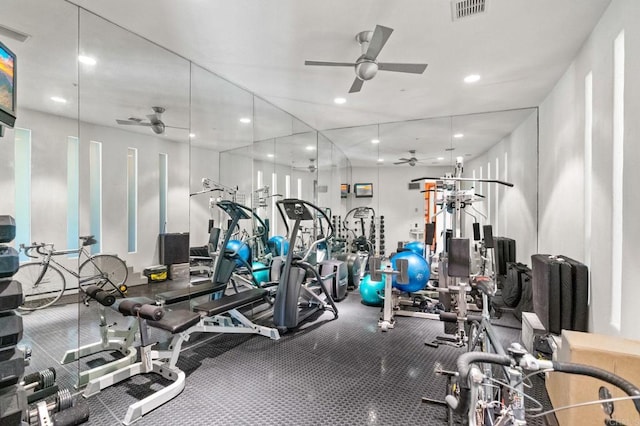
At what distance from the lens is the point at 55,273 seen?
3.08 metres

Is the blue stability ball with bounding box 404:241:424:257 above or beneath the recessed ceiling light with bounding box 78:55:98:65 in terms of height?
beneath

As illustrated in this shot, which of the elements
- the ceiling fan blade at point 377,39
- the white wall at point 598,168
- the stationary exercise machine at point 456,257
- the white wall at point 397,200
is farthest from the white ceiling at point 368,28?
the white wall at point 397,200

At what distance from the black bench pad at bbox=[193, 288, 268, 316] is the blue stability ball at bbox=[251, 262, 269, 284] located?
978 millimetres

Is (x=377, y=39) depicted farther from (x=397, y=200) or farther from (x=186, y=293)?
(x=397, y=200)

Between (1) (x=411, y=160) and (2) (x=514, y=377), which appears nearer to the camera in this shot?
(2) (x=514, y=377)

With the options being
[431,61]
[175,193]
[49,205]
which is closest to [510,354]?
[431,61]

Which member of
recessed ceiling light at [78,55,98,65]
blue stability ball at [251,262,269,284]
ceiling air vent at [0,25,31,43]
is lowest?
blue stability ball at [251,262,269,284]

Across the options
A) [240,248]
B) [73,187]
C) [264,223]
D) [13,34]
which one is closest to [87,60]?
[13,34]

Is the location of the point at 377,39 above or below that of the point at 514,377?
above

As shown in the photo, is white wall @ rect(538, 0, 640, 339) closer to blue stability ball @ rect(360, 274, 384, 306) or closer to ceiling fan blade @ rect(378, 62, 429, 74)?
ceiling fan blade @ rect(378, 62, 429, 74)

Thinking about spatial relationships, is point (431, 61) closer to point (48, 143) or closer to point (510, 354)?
point (510, 354)

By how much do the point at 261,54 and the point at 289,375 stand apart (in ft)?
10.2

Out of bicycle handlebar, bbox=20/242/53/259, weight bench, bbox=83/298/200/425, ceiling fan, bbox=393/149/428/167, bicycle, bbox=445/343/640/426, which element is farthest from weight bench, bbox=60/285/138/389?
ceiling fan, bbox=393/149/428/167

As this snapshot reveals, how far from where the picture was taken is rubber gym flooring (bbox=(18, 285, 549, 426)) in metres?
2.03
